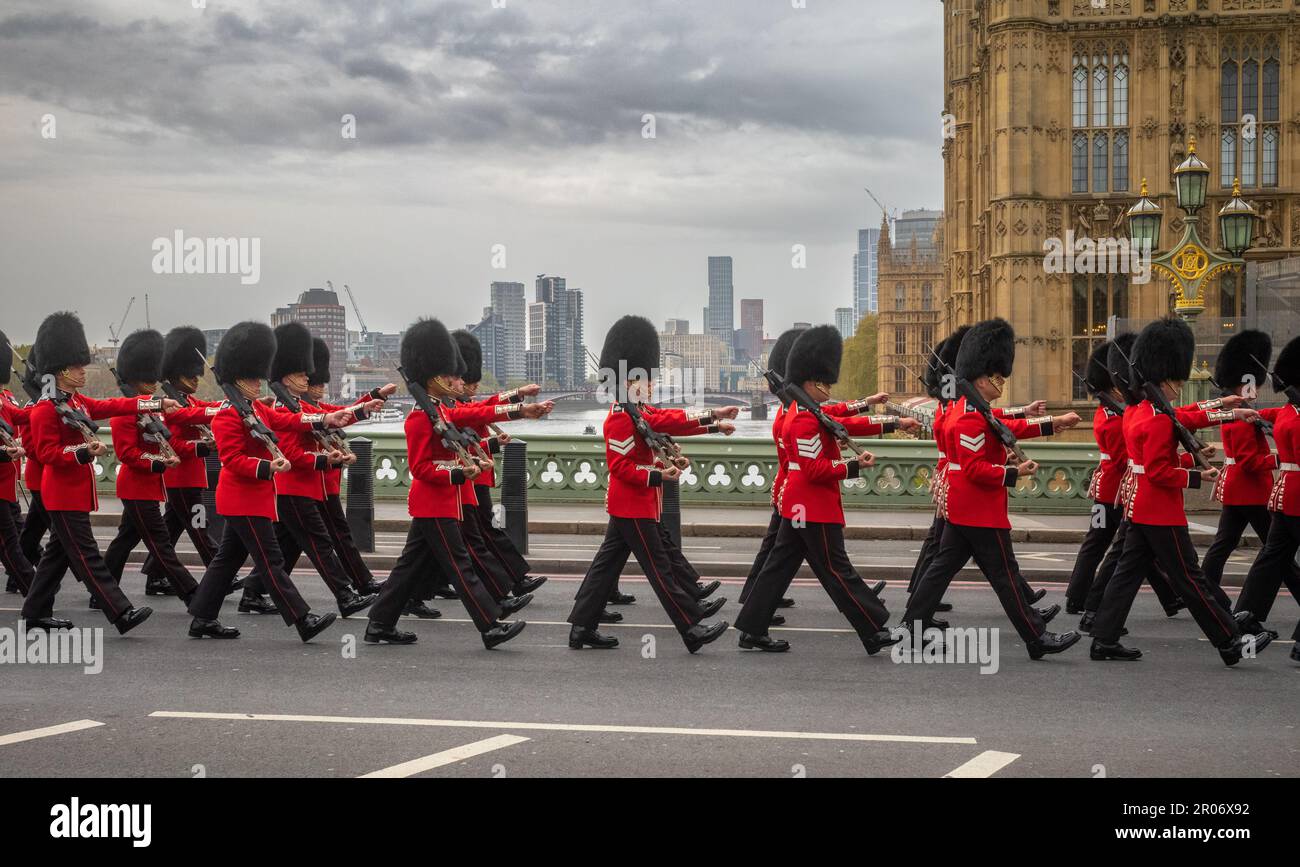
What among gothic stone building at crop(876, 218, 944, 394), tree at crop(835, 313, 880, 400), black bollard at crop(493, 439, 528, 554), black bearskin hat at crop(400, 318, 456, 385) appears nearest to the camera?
black bearskin hat at crop(400, 318, 456, 385)

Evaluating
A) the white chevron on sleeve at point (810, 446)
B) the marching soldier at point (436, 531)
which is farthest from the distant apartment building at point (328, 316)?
the white chevron on sleeve at point (810, 446)

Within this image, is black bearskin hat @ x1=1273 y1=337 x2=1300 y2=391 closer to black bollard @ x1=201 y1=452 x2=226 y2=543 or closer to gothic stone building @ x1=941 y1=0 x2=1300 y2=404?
black bollard @ x1=201 y1=452 x2=226 y2=543

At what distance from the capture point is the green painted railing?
19.3 metres

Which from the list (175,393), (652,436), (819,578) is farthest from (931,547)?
(175,393)

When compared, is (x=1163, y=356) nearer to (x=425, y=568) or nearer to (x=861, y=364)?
(x=425, y=568)

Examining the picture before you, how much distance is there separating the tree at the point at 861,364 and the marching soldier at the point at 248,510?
112047 millimetres

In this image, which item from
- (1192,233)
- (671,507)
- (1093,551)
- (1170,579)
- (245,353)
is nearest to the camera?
(1170,579)

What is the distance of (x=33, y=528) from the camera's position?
12422 mm

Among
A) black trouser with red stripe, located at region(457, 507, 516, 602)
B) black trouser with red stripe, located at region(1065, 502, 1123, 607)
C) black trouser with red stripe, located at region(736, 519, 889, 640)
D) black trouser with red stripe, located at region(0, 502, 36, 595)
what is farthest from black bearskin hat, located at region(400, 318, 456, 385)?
black trouser with red stripe, located at region(1065, 502, 1123, 607)

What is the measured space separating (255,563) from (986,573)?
511 centimetres

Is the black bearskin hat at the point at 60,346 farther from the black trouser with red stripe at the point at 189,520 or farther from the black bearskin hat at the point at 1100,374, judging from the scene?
the black bearskin hat at the point at 1100,374

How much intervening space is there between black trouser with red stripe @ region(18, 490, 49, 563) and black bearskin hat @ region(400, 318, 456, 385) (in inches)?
167

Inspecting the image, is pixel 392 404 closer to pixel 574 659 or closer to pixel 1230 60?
pixel 574 659
